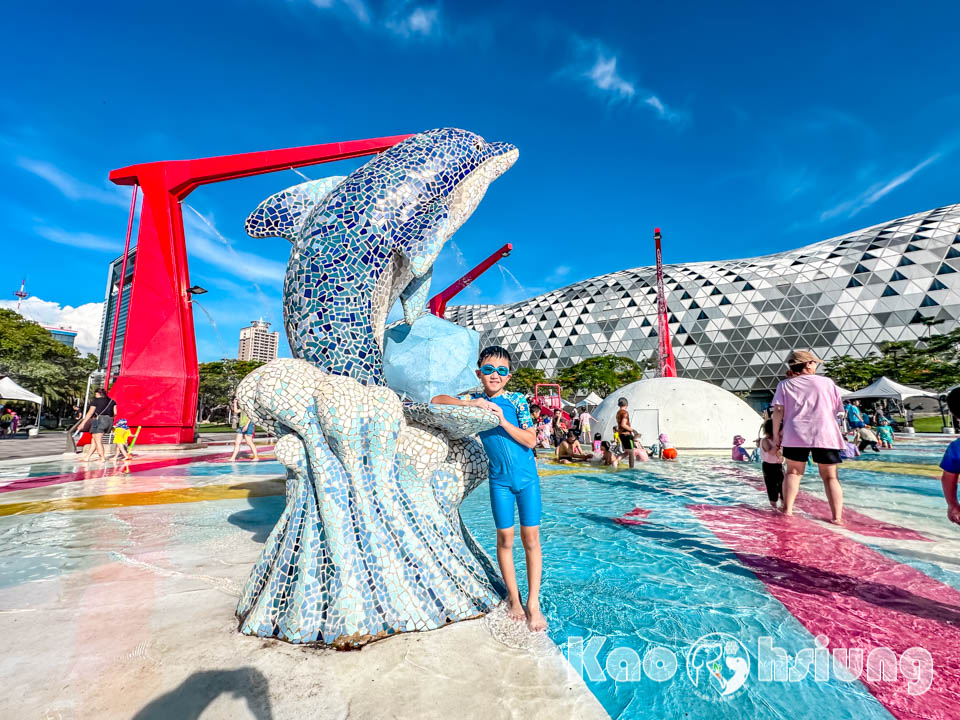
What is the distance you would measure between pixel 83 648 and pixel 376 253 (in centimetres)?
228

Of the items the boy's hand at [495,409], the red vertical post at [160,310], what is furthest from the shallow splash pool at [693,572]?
the red vertical post at [160,310]

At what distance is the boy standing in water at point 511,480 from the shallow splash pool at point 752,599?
26cm

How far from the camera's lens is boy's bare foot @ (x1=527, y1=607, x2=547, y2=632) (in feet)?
7.14

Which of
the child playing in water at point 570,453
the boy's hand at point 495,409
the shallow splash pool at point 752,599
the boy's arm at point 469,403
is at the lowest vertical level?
the shallow splash pool at point 752,599

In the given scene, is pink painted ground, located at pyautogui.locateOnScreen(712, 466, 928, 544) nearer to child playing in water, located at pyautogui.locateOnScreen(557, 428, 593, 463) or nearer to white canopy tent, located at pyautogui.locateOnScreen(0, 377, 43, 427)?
child playing in water, located at pyautogui.locateOnScreen(557, 428, 593, 463)

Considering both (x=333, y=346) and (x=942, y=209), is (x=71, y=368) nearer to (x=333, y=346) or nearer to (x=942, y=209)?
(x=333, y=346)

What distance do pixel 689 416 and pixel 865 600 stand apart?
1261cm

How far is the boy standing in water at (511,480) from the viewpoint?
7.61 ft

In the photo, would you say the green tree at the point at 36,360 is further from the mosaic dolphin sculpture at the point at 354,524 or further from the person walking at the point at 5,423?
the mosaic dolphin sculpture at the point at 354,524

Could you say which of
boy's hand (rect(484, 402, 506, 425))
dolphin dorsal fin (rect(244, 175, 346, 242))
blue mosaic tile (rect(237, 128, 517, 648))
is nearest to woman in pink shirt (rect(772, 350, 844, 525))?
boy's hand (rect(484, 402, 506, 425))

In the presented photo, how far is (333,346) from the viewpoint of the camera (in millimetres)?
2521

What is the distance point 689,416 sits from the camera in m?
14.3

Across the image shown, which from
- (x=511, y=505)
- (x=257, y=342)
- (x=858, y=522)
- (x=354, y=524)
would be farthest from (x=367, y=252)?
(x=257, y=342)

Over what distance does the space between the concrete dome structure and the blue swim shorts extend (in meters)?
13.1
